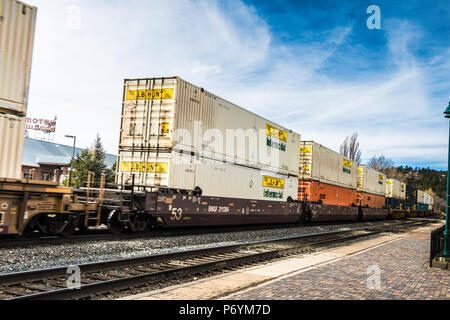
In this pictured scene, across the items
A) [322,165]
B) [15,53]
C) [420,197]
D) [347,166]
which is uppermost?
[15,53]

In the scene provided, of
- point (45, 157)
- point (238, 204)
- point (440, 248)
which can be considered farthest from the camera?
point (45, 157)

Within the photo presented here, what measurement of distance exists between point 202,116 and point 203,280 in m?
8.47

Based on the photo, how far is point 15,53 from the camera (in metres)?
8.52

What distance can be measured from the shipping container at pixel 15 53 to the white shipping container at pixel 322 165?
1706 cm

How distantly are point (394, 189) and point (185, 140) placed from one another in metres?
36.6

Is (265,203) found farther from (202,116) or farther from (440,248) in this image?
(440,248)

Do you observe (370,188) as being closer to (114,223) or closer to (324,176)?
(324,176)

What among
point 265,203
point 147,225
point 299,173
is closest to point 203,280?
point 147,225

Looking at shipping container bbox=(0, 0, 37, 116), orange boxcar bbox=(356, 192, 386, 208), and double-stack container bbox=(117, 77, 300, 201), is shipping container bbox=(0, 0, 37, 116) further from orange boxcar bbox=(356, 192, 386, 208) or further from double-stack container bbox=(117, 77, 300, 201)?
orange boxcar bbox=(356, 192, 386, 208)

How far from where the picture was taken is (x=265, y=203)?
59.0 feet

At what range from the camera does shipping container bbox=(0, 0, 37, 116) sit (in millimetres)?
8297

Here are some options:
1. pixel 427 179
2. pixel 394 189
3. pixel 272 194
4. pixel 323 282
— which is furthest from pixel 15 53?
pixel 427 179

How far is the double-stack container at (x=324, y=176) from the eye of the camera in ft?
74.1
